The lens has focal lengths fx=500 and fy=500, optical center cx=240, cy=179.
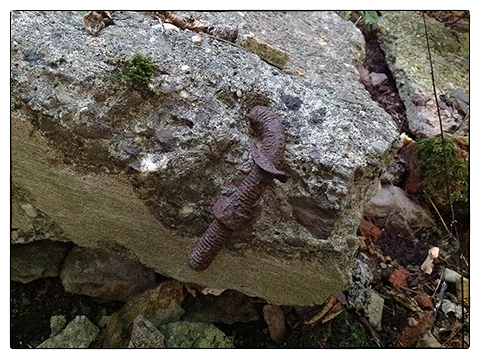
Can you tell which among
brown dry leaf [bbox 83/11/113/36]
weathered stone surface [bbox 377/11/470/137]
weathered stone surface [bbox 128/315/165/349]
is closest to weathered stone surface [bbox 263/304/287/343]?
weathered stone surface [bbox 128/315/165/349]

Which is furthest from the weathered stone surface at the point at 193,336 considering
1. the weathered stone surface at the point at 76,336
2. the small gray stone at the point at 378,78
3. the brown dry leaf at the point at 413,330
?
the small gray stone at the point at 378,78

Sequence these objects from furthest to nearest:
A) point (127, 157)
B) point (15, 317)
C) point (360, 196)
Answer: point (15, 317), point (360, 196), point (127, 157)

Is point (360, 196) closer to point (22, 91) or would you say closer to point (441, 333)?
point (441, 333)

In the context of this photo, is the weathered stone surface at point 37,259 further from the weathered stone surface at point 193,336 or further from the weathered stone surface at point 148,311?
the weathered stone surface at point 193,336

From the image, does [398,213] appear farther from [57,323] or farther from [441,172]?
[57,323]

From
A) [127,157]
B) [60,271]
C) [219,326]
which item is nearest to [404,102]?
[219,326]

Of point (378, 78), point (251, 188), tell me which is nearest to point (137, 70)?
point (251, 188)

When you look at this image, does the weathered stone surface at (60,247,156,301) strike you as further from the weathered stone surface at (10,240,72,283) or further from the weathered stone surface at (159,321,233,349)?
the weathered stone surface at (159,321,233,349)
